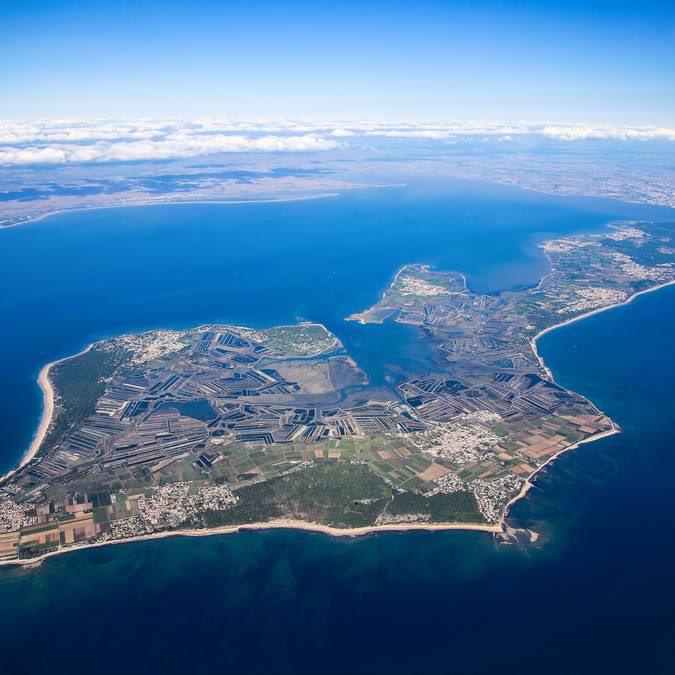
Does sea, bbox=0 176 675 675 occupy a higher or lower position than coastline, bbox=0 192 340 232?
higher

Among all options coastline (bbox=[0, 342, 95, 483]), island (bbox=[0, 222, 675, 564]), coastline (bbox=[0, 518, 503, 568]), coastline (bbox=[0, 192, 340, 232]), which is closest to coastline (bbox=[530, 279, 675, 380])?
island (bbox=[0, 222, 675, 564])

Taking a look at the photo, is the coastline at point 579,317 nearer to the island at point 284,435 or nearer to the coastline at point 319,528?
the island at point 284,435

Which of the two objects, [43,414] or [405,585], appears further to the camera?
[43,414]

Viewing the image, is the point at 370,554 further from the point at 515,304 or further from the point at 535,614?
the point at 515,304

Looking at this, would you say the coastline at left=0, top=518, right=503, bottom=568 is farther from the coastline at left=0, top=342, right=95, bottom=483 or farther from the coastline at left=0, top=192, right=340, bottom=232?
the coastline at left=0, top=192, right=340, bottom=232

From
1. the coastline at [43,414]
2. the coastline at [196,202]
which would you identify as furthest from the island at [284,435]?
the coastline at [196,202]

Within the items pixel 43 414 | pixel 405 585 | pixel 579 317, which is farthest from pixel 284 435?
pixel 579 317

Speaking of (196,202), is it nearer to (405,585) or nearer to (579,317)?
(579,317)

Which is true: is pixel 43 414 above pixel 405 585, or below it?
below
